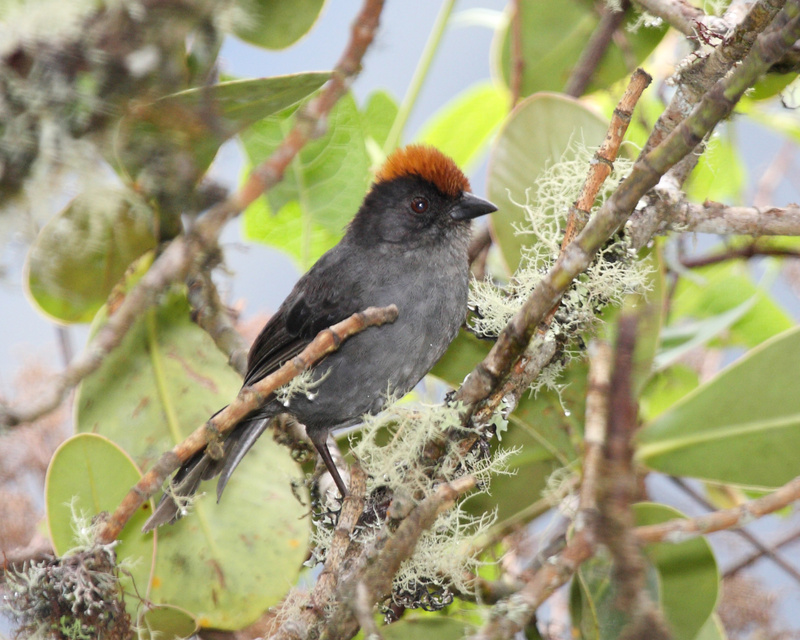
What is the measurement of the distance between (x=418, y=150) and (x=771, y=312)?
117cm

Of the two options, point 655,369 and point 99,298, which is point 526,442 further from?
point 99,298

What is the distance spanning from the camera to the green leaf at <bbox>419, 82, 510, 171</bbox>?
2.62 metres

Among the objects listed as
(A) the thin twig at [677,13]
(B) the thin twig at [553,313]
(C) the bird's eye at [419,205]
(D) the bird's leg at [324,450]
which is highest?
(A) the thin twig at [677,13]

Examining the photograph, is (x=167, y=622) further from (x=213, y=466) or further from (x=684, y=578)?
(x=684, y=578)

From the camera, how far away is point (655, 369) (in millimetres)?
1845

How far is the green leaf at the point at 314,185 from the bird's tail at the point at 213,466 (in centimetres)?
54

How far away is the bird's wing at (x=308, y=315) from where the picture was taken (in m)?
2.10

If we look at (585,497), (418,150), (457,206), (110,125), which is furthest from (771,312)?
(110,125)

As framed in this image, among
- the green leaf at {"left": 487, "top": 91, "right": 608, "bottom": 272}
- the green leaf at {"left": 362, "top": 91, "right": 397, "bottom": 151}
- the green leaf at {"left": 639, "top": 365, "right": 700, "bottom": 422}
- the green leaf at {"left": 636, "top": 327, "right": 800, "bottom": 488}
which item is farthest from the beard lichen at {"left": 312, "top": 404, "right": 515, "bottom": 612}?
the green leaf at {"left": 362, "top": 91, "right": 397, "bottom": 151}

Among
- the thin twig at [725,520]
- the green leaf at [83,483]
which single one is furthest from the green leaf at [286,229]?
the thin twig at [725,520]

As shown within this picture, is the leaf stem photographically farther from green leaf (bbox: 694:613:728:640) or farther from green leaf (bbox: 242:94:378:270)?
green leaf (bbox: 694:613:728:640)

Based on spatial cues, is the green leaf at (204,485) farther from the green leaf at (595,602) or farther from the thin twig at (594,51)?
the thin twig at (594,51)

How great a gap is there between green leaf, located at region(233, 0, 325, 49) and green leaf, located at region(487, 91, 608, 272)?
528mm

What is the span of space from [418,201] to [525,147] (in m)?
0.48
